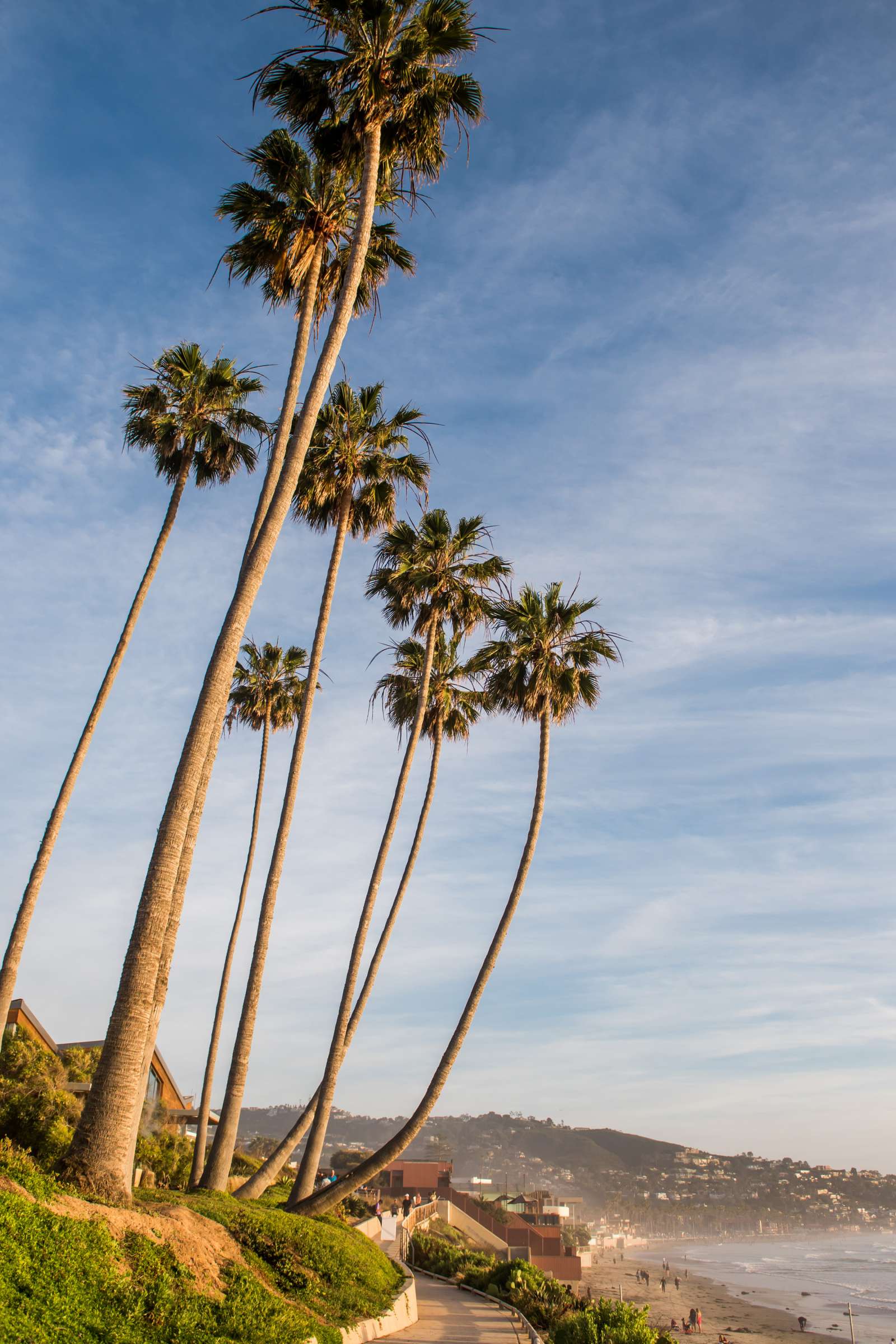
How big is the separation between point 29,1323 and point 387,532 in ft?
69.4

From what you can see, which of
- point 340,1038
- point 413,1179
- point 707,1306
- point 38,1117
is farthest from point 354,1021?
point 707,1306

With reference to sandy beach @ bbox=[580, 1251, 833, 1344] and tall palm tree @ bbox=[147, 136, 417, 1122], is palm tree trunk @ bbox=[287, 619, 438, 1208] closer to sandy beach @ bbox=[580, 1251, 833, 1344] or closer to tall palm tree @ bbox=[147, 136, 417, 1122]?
tall palm tree @ bbox=[147, 136, 417, 1122]

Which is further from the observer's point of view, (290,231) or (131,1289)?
(290,231)

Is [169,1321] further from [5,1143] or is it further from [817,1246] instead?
[817,1246]

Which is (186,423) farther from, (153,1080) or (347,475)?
(153,1080)

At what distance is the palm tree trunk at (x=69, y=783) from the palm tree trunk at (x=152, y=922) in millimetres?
8603

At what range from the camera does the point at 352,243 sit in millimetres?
15766

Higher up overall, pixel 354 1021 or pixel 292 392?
pixel 292 392

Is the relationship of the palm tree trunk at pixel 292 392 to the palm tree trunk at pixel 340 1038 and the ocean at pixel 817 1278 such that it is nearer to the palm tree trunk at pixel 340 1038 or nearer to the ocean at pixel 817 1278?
the palm tree trunk at pixel 340 1038

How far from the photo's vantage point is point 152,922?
1063 centimetres

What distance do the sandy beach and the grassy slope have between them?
3721cm

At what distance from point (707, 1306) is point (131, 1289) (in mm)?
78319

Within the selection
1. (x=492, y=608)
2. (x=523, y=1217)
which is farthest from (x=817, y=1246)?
(x=492, y=608)

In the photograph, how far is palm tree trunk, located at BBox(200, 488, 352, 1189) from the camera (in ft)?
59.5
